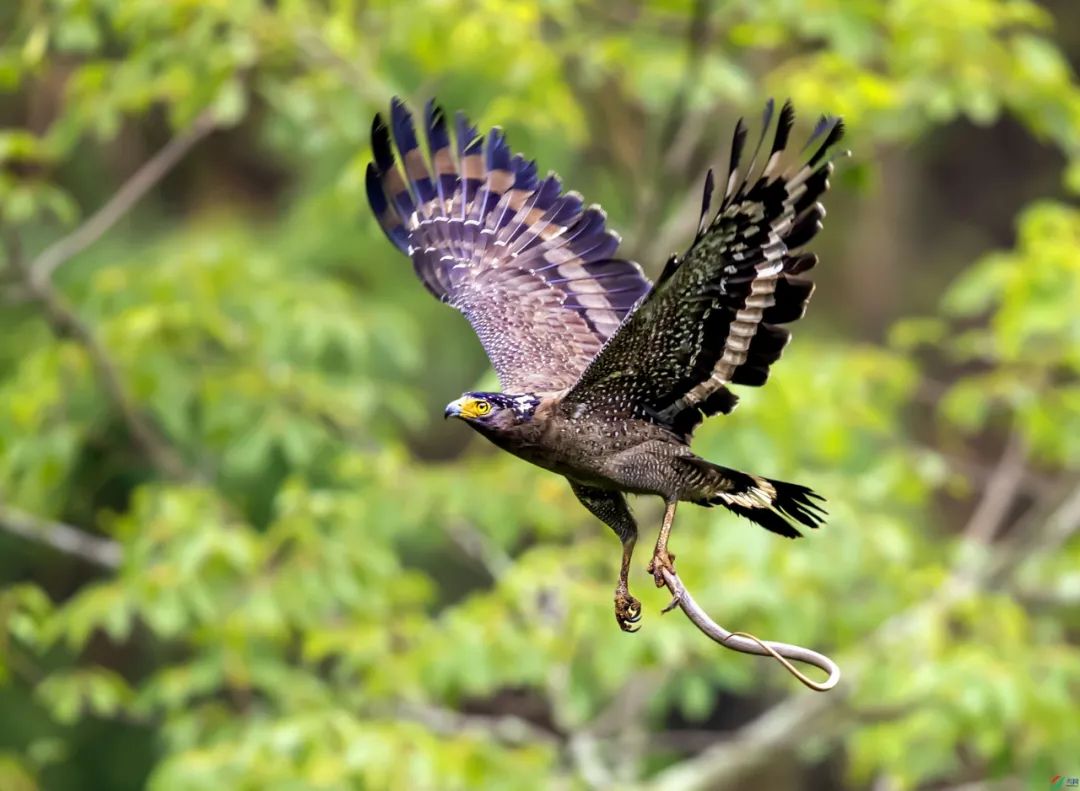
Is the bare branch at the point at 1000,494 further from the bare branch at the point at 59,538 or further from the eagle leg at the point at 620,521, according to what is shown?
the eagle leg at the point at 620,521

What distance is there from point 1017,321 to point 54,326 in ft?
13.3

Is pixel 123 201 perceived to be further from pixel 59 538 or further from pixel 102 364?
pixel 59 538

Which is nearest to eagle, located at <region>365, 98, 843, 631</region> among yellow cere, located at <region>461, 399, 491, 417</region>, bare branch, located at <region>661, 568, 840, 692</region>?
yellow cere, located at <region>461, 399, 491, 417</region>

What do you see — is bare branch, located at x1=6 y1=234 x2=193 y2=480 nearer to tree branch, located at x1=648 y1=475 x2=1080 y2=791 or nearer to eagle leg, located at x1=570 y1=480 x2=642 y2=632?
tree branch, located at x1=648 y1=475 x2=1080 y2=791

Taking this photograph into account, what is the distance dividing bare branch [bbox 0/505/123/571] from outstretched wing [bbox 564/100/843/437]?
4.12m

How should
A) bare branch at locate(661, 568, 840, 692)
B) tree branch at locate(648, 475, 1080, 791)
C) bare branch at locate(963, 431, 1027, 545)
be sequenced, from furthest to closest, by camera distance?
1. bare branch at locate(963, 431, 1027, 545)
2. tree branch at locate(648, 475, 1080, 791)
3. bare branch at locate(661, 568, 840, 692)

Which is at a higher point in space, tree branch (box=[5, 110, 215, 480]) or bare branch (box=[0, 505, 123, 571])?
tree branch (box=[5, 110, 215, 480])

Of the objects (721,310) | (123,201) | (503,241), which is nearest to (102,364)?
(123,201)

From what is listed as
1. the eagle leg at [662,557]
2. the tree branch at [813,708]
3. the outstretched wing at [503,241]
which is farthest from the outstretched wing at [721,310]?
the tree branch at [813,708]

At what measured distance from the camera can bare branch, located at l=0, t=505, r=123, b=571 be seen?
22.4 feet

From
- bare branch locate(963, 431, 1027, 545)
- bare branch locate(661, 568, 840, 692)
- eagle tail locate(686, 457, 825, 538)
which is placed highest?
bare branch locate(963, 431, 1027, 545)

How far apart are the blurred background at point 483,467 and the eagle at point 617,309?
1674 mm

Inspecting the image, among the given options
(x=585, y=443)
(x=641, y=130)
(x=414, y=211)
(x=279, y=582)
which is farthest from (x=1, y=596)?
(x=641, y=130)

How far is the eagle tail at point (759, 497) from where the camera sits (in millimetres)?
3562
